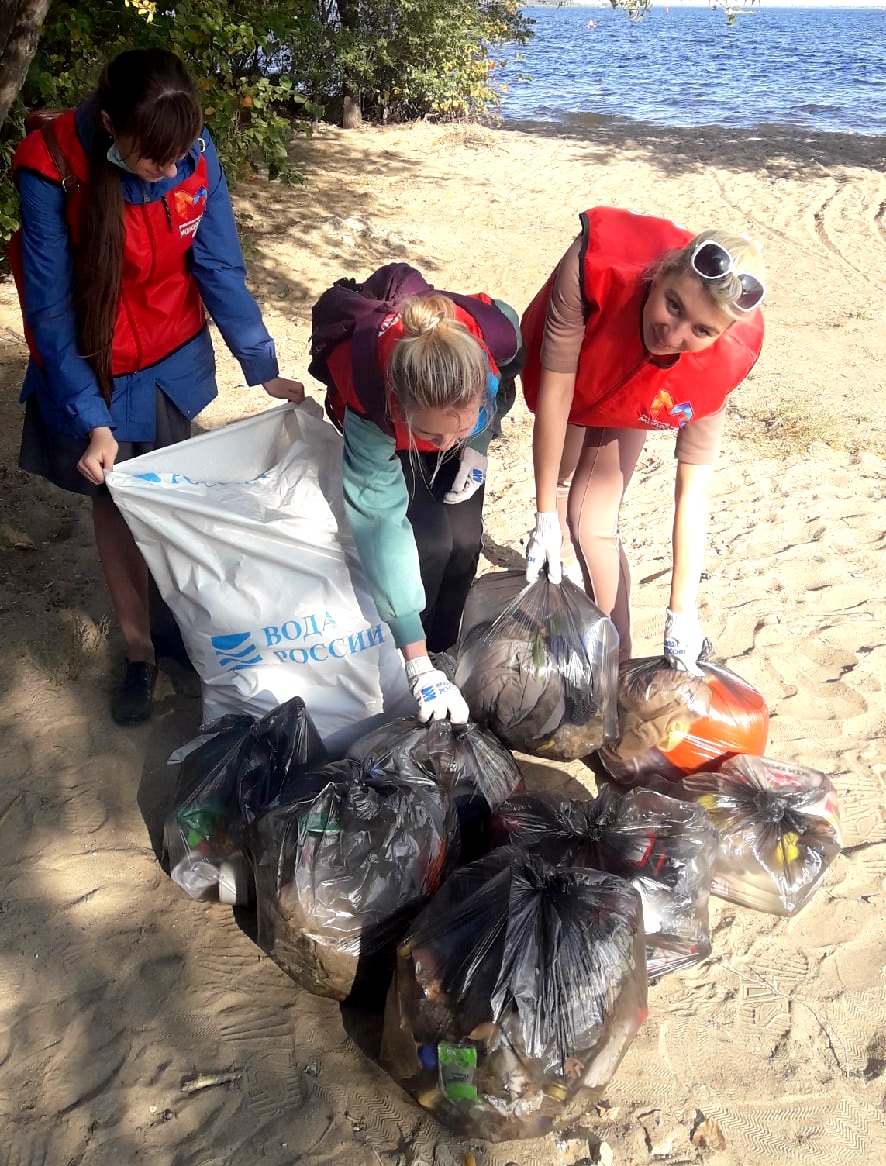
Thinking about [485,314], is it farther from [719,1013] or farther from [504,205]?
[504,205]

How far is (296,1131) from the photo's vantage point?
1.81 metres

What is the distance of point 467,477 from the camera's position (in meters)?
2.51

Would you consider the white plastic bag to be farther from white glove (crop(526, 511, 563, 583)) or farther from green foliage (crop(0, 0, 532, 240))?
green foliage (crop(0, 0, 532, 240))

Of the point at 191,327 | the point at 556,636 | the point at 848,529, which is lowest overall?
the point at 848,529

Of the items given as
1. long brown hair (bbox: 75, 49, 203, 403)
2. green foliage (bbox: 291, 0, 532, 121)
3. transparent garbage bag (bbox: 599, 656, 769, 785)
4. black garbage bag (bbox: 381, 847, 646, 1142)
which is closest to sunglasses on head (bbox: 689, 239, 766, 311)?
transparent garbage bag (bbox: 599, 656, 769, 785)

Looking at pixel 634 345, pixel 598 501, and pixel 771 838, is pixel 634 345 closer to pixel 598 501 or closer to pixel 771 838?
pixel 598 501

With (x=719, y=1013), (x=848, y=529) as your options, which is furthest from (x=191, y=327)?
(x=848, y=529)

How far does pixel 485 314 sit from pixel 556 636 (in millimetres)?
819

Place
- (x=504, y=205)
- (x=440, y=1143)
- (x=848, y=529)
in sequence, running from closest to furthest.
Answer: (x=440, y=1143) < (x=848, y=529) < (x=504, y=205)

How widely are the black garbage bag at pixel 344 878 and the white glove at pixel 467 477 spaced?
2.84ft

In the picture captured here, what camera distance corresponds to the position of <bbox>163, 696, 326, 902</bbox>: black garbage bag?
85.7 inches

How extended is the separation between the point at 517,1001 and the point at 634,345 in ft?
4.82

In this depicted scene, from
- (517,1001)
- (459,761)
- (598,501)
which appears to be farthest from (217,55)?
(517,1001)

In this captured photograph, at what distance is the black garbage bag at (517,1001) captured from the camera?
63.5 inches
